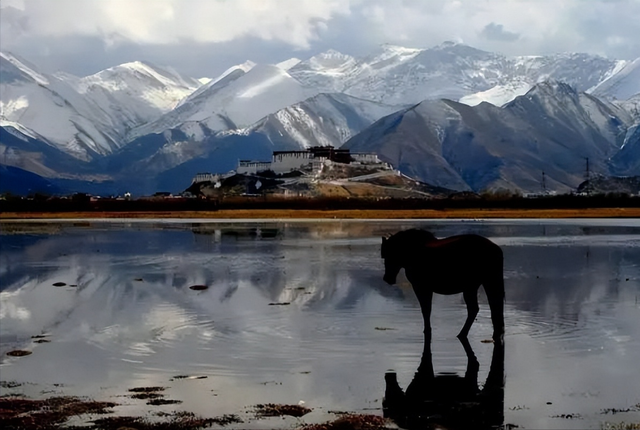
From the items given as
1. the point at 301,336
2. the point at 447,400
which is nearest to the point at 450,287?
the point at 301,336

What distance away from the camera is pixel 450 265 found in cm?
2239

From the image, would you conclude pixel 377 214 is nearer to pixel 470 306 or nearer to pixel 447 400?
pixel 470 306

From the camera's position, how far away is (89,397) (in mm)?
18125

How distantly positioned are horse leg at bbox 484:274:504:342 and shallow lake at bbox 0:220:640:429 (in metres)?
0.46

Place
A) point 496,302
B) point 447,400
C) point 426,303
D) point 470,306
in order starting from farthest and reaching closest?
point 470,306 → point 496,302 → point 426,303 → point 447,400

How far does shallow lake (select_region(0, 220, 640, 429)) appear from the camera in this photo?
706 inches

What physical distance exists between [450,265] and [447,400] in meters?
5.48

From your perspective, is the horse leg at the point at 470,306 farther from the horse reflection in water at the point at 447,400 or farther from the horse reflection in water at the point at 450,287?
the horse reflection in water at the point at 447,400

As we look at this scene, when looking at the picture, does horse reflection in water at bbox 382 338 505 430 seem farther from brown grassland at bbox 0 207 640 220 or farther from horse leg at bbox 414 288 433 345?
brown grassland at bbox 0 207 640 220

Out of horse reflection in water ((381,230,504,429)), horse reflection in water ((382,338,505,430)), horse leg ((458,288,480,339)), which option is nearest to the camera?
horse reflection in water ((382,338,505,430))

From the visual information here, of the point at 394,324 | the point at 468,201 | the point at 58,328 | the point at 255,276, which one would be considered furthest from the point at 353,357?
the point at 468,201

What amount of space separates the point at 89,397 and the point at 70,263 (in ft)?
118

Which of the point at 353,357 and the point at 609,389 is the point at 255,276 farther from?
the point at 609,389

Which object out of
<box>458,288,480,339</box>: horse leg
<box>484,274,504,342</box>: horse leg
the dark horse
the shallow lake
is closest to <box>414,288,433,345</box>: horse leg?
the dark horse
